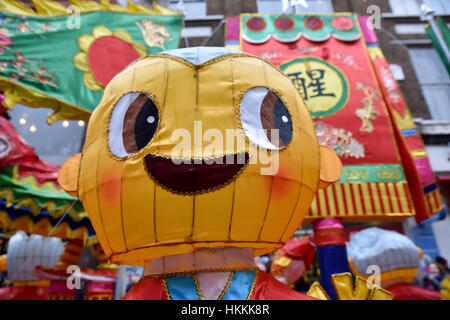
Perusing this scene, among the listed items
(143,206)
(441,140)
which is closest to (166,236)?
(143,206)

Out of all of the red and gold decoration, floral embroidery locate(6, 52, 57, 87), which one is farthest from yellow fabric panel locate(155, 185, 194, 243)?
the red and gold decoration

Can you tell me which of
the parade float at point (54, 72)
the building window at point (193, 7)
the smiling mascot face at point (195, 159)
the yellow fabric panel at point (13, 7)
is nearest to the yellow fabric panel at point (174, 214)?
the smiling mascot face at point (195, 159)

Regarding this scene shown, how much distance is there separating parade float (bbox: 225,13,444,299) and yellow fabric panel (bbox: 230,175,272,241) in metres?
2.58

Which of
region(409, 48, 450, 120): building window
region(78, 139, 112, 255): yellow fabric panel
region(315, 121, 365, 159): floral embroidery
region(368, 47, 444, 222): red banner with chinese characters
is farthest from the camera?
region(409, 48, 450, 120): building window

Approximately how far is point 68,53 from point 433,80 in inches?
272

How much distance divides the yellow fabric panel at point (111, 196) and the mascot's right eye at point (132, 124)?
0.22 ft

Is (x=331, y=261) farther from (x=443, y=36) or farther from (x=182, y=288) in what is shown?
(x=443, y=36)

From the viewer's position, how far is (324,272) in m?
3.99

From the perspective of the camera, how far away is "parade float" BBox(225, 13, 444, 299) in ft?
14.0

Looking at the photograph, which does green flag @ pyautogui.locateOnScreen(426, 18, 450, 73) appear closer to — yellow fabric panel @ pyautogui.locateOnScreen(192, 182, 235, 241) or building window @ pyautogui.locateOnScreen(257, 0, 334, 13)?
building window @ pyautogui.locateOnScreen(257, 0, 334, 13)

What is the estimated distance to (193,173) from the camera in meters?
1.59

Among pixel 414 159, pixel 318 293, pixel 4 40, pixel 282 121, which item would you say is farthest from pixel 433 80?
pixel 4 40
